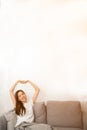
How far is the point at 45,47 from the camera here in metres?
4.34

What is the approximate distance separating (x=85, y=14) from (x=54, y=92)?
1485 mm

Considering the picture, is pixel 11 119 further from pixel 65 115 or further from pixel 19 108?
pixel 65 115

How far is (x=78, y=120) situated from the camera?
3.63 m

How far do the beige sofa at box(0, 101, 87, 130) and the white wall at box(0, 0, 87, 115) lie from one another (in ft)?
1.63

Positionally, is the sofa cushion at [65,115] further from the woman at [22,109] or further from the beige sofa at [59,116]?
the woman at [22,109]

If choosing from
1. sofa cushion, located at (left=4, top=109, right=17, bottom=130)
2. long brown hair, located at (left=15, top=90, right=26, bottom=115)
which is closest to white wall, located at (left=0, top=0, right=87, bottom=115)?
long brown hair, located at (left=15, top=90, right=26, bottom=115)

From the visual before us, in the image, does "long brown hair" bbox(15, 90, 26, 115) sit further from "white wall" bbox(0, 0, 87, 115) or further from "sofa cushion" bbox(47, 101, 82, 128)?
"white wall" bbox(0, 0, 87, 115)

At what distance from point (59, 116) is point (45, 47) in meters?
1.32

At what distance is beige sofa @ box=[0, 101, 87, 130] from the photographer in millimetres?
3615

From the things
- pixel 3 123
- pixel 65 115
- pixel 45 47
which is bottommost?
pixel 3 123

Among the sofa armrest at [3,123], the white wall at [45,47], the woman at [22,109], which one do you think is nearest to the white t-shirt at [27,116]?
the woman at [22,109]

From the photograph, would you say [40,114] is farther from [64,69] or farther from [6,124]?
[64,69]

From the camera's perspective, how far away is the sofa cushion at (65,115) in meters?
3.62

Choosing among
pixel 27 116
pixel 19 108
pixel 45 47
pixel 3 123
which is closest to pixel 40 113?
pixel 27 116
